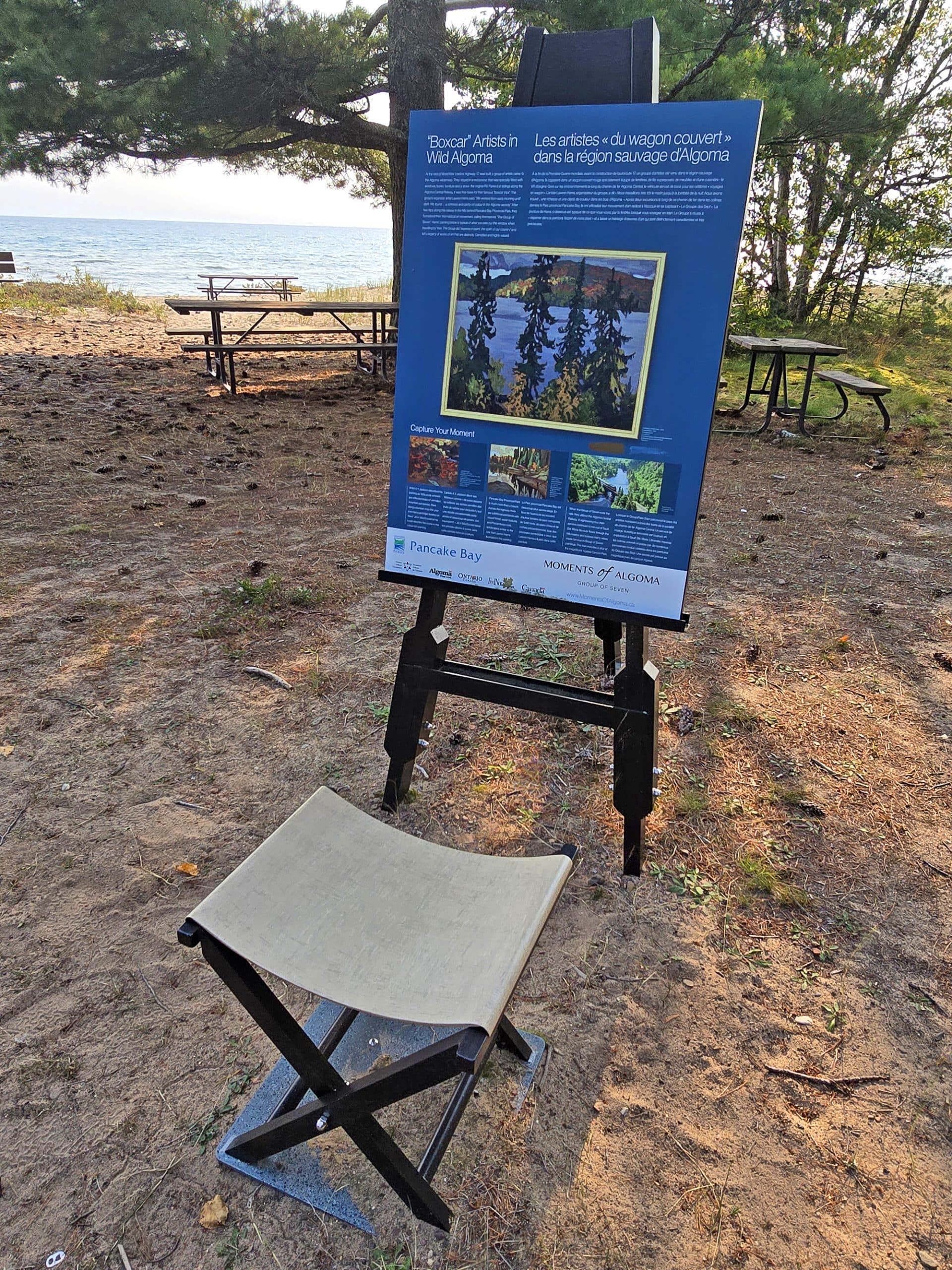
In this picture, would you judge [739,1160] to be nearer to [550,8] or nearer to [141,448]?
[141,448]

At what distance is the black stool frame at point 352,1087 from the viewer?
1.35 m

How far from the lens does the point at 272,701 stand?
3.36 meters

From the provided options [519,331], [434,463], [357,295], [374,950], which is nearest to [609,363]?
Result: [519,331]

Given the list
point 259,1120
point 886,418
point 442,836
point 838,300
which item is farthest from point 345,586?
point 838,300

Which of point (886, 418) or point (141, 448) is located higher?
point (886, 418)

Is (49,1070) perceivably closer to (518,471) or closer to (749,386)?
(518,471)

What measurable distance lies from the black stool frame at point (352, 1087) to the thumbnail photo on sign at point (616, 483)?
1.31m

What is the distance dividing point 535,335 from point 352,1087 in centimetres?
175

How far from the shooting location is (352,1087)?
1480 millimetres

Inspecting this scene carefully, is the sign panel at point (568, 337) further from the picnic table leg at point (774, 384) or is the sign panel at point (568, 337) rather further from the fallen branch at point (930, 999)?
the picnic table leg at point (774, 384)

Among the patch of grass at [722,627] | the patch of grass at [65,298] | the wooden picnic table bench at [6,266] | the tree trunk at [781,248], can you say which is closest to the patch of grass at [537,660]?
the patch of grass at [722,627]

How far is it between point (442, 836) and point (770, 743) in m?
1.38

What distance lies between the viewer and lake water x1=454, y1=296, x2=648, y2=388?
2.04m

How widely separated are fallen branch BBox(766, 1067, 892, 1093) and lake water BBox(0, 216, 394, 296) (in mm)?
10771
